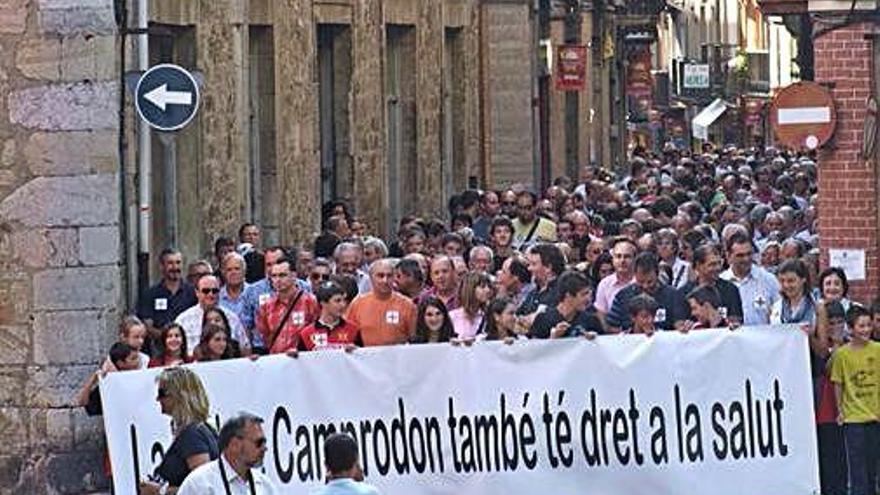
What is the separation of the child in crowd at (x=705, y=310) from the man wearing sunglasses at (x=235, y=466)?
6143mm

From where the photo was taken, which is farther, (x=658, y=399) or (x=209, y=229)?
(x=209, y=229)

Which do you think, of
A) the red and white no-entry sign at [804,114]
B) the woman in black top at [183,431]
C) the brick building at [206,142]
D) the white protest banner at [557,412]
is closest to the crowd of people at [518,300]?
the white protest banner at [557,412]

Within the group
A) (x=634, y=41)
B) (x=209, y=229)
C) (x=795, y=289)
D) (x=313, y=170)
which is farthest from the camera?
(x=634, y=41)

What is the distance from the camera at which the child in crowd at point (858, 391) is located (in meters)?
18.3

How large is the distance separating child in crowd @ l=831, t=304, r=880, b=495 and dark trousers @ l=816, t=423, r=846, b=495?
63mm

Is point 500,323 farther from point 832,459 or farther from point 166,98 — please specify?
point 166,98

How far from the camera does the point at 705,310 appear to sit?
61.5 ft

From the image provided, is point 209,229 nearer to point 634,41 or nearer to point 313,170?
point 313,170

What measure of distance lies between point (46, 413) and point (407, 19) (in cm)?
1379

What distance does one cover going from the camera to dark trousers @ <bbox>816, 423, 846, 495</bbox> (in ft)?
60.7

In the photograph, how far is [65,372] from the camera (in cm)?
2098

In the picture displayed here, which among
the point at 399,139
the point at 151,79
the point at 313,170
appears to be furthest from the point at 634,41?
the point at 151,79

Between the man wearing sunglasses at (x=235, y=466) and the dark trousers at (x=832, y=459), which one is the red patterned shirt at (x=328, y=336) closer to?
the dark trousers at (x=832, y=459)

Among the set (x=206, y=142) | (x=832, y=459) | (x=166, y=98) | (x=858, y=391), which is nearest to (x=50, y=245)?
(x=166, y=98)
